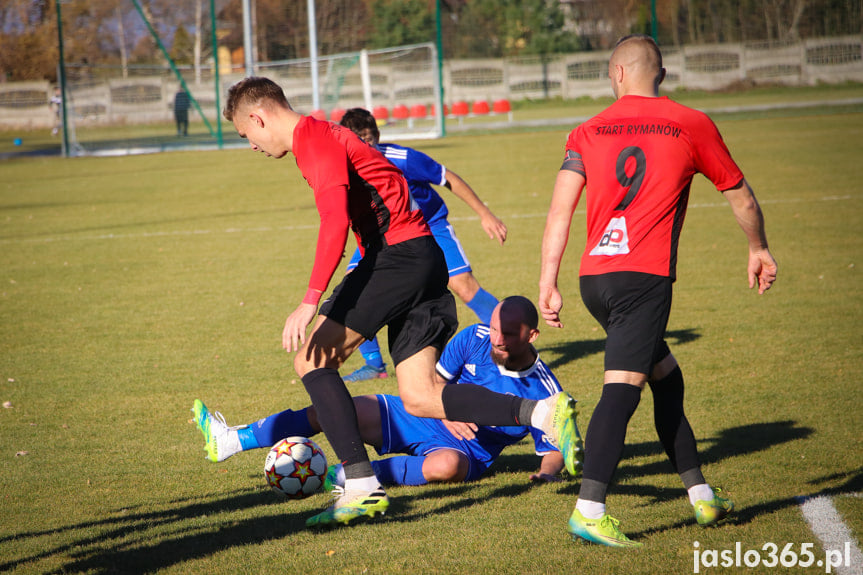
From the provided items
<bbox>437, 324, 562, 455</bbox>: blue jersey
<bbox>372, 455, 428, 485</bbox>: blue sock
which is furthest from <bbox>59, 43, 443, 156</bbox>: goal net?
<bbox>372, 455, 428, 485</bbox>: blue sock

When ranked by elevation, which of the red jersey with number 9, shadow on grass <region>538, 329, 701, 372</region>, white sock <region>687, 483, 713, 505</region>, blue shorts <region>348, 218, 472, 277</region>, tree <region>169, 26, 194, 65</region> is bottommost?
shadow on grass <region>538, 329, 701, 372</region>

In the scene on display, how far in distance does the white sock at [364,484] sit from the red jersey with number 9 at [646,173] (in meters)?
1.31

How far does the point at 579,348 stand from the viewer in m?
6.88

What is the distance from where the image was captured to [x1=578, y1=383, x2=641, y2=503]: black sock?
3.11 m

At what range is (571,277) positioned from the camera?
9609mm

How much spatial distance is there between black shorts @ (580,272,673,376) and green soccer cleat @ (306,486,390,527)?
3.73ft

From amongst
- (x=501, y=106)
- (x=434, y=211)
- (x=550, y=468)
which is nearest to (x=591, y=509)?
(x=550, y=468)

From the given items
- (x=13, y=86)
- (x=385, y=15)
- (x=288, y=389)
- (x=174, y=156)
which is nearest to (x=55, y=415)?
(x=288, y=389)

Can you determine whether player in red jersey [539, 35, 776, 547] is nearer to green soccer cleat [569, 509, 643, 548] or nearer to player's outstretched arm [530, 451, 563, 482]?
green soccer cleat [569, 509, 643, 548]

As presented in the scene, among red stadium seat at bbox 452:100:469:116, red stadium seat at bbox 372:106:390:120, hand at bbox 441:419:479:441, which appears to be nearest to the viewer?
hand at bbox 441:419:479:441

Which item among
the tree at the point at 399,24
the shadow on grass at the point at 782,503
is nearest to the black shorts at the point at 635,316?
the shadow on grass at the point at 782,503

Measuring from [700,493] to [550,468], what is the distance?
35.6 inches

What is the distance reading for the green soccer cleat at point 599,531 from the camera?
10.1 feet

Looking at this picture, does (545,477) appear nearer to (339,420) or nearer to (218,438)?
(339,420)
